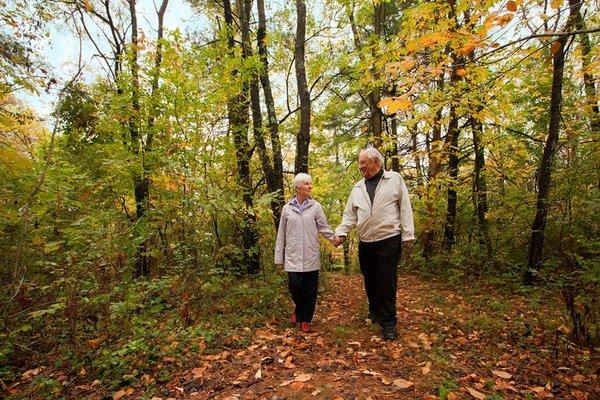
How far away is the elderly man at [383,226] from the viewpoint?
4.28m

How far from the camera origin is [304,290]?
4.81m

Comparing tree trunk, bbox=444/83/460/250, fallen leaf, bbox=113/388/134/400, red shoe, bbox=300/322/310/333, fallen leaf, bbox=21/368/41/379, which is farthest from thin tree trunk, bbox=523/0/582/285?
fallen leaf, bbox=21/368/41/379

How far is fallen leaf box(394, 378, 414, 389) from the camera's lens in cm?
312

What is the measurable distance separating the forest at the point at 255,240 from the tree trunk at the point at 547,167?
0.12 feet

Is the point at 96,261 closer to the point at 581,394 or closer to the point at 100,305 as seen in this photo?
the point at 100,305

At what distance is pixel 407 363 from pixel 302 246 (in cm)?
184

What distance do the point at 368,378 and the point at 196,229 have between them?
10.2 ft

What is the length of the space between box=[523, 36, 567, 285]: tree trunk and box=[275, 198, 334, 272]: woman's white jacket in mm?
3830

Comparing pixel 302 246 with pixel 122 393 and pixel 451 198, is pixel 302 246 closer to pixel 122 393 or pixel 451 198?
pixel 122 393

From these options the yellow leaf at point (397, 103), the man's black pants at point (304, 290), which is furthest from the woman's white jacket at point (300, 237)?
the yellow leaf at point (397, 103)

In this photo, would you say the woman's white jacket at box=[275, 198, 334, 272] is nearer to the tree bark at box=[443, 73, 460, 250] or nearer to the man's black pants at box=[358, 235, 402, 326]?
the man's black pants at box=[358, 235, 402, 326]

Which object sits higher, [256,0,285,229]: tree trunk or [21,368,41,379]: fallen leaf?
[256,0,285,229]: tree trunk

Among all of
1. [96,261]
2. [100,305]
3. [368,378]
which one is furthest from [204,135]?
[368,378]

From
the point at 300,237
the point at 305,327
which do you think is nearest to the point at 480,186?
the point at 300,237
